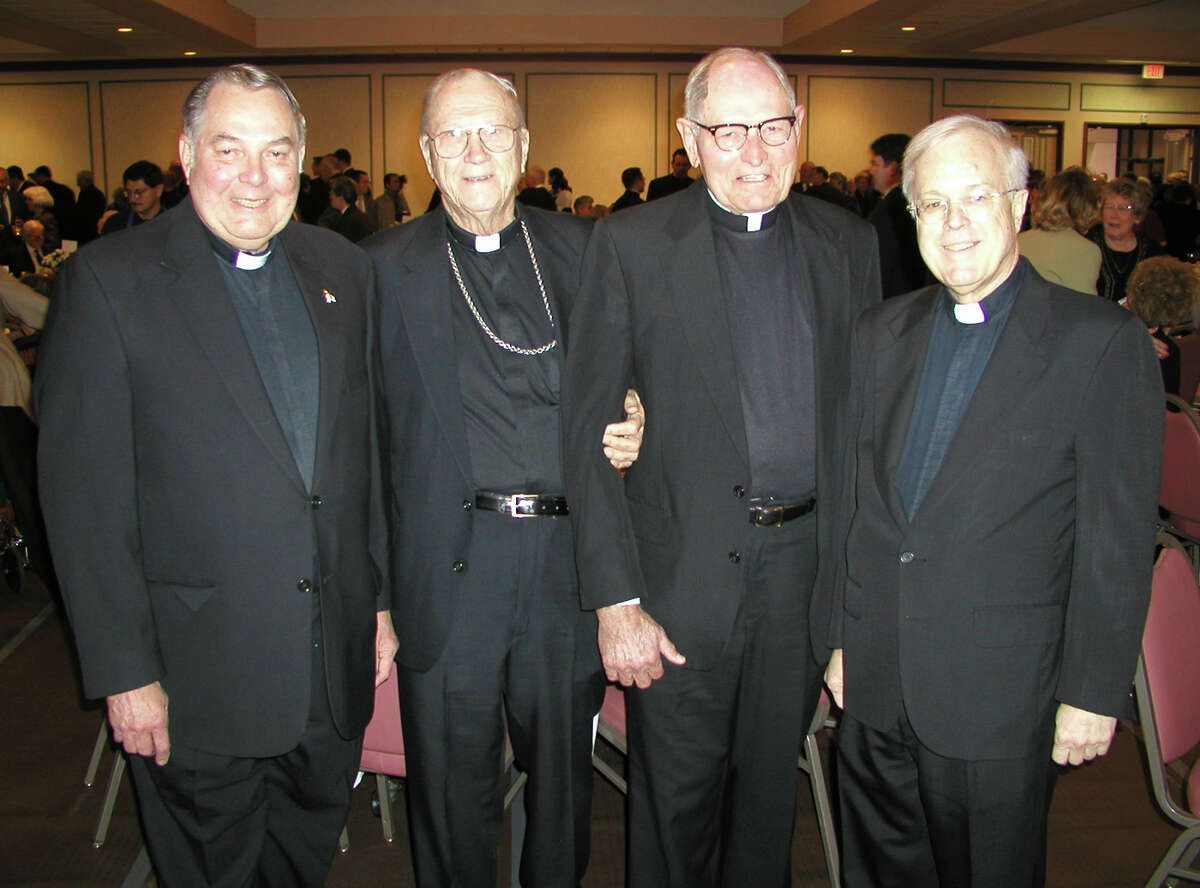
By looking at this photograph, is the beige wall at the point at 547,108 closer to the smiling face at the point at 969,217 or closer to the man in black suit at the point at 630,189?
the man in black suit at the point at 630,189

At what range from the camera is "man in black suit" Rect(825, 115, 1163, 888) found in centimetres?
168

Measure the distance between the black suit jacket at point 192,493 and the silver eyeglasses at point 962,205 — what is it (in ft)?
3.54

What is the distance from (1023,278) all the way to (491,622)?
3.99 feet

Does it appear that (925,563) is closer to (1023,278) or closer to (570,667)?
(1023,278)

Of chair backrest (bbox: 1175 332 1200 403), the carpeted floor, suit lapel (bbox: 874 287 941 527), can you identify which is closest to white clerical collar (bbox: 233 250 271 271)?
suit lapel (bbox: 874 287 941 527)

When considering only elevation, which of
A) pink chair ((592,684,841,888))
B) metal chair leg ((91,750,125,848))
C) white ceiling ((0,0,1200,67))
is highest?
white ceiling ((0,0,1200,67))

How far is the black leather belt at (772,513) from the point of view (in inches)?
79.6

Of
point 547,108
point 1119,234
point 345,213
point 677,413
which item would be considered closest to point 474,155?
point 677,413

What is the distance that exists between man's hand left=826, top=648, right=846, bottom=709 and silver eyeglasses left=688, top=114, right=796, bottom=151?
1021 mm

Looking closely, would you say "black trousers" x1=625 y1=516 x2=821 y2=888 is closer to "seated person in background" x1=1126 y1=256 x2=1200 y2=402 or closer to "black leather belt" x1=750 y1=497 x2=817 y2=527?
"black leather belt" x1=750 y1=497 x2=817 y2=527

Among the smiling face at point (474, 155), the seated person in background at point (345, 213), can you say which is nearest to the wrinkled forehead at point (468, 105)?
the smiling face at point (474, 155)

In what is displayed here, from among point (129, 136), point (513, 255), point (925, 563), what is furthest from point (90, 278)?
point (129, 136)

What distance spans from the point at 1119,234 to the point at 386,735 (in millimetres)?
5337

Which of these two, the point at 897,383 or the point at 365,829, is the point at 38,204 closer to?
the point at 365,829
